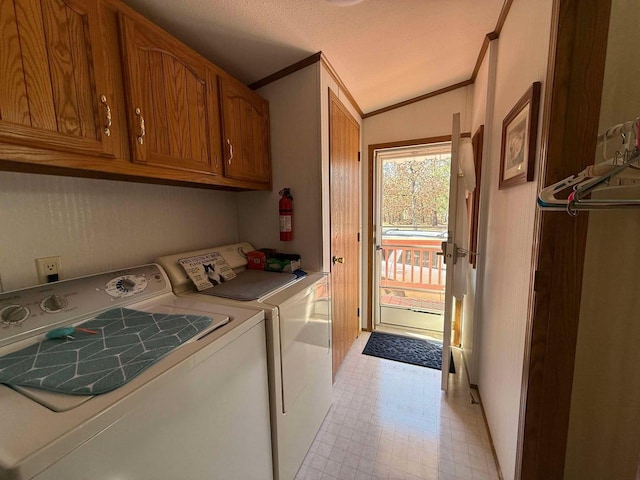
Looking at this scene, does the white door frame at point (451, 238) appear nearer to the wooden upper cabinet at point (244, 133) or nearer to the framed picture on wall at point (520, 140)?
the framed picture on wall at point (520, 140)

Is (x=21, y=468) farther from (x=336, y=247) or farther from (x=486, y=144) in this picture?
(x=486, y=144)

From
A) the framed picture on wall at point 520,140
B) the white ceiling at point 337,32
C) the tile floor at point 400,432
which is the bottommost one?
the tile floor at point 400,432

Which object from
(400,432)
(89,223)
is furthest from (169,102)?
(400,432)

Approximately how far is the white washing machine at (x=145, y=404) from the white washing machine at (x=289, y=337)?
0.06m

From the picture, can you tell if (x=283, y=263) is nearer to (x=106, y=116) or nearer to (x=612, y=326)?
(x=106, y=116)

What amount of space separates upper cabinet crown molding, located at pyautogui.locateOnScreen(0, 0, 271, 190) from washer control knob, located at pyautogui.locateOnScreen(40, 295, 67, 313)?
0.46 metres

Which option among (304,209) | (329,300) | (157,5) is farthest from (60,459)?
(157,5)

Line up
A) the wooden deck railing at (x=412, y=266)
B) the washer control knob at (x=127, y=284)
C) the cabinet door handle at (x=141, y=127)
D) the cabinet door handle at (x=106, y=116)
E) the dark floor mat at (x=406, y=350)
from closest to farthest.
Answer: the cabinet door handle at (x=106, y=116) → the cabinet door handle at (x=141, y=127) → the washer control knob at (x=127, y=284) → the dark floor mat at (x=406, y=350) → the wooden deck railing at (x=412, y=266)

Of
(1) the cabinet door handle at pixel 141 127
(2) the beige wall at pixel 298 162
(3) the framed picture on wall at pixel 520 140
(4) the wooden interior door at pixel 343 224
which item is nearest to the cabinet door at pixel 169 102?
(1) the cabinet door handle at pixel 141 127

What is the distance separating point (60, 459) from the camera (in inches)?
18.3

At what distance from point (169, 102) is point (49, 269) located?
2.77ft

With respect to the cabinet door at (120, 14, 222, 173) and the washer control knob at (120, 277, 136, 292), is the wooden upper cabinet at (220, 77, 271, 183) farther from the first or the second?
the washer control knob at (120, 277, 136, 292)

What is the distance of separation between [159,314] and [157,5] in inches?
51.9

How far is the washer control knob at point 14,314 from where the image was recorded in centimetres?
79
